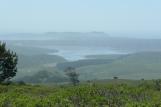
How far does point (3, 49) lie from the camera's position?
9394 centimetres

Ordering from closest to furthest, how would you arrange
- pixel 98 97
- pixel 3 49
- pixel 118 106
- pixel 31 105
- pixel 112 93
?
1. pixel 31 105
2. pixel 118 106
3. pixel 98 97
4. pixel 112 93
5. pixel 3 49

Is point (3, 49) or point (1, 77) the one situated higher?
point (3, 49)

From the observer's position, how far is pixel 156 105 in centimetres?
3631

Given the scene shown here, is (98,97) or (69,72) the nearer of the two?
(98,97)

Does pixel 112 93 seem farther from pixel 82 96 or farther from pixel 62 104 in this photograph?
pixel 62 104

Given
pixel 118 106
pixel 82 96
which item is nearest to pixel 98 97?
pixel 82 96

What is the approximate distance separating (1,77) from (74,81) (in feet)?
224

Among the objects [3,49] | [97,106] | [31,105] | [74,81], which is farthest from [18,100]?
[74,81]

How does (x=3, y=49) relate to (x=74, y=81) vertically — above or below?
above

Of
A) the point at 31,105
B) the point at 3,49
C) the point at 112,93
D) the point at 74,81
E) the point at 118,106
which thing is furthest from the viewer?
the point at 74,81

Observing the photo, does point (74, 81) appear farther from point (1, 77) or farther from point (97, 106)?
point (97, 106)

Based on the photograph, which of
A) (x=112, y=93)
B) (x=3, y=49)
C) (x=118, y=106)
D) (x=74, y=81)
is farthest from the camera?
(x=74, y=81)

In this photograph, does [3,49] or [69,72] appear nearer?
[3,49]

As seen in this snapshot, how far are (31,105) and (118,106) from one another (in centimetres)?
772
